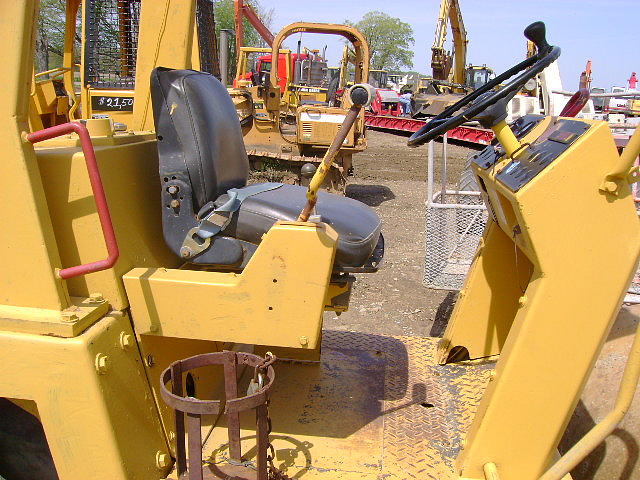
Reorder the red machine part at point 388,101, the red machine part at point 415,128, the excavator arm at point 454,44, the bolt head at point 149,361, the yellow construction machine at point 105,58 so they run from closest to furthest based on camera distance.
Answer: the bolt head at point 149,361 → the yellow construction machine at point 105,58 → the excavator arm at point 454,44 → the red machine part at point 415,128 → the red machine part at point 388,101

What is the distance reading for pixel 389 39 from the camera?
2238 inches

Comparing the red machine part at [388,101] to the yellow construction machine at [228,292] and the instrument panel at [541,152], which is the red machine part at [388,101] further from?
the instrument panel at [541,152]

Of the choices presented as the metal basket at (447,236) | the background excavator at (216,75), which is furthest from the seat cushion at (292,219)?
the metal basket at (447,236)

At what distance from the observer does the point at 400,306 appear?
16.7 feet

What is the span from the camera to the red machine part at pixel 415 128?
16.5 meters

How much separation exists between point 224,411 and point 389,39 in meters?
59.3

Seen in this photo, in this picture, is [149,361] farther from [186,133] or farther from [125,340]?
[186,133]

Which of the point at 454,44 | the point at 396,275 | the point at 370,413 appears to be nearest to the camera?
the point at 370,413

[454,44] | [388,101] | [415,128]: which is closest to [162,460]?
[454,44]

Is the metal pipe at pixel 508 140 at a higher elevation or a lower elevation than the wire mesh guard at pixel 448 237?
higher

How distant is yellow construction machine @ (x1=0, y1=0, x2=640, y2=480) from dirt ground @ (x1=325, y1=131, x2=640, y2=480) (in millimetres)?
365

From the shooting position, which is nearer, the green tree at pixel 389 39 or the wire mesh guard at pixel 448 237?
the wire mesh guard at pixel 448 237

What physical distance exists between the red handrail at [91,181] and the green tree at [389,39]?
187ft

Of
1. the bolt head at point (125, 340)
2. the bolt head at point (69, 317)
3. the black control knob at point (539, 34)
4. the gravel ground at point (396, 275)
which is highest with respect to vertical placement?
the black control knob at point (539, 34)
